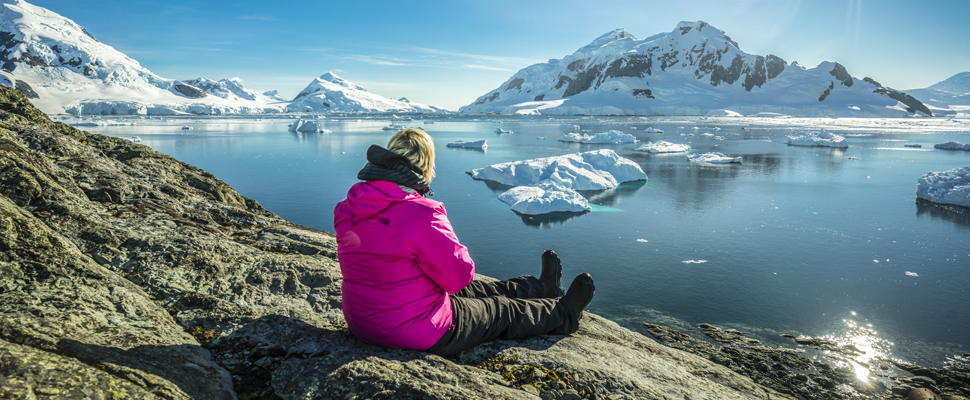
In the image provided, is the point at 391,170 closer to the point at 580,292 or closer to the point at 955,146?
the point at 580,292

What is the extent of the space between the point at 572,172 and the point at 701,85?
4935 inches

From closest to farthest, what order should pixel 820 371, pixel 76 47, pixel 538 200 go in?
pixel 820 371
pixel 538 200
pixel 76 47

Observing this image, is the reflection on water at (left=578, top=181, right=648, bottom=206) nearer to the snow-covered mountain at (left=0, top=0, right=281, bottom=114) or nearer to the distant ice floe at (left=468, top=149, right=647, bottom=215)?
the distant ice floe at (left=468, top=149, right=647, bottom=215)

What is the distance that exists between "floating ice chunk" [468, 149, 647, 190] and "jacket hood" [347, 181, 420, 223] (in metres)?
12.8

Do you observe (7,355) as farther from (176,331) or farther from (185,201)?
(185,201)

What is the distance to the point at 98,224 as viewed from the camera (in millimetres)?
3068

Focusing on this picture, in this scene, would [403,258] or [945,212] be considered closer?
[403,258]

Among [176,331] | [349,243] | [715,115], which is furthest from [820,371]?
[715,115]

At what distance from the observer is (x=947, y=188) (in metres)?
13.0

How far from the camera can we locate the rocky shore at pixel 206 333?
1744mm

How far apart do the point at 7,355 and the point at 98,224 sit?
201 centimetres

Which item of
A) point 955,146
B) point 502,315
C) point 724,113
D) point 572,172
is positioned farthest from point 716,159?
point 724,113

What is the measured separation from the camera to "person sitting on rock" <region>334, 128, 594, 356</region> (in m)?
2.10

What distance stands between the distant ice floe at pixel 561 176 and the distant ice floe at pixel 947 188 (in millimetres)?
7808
